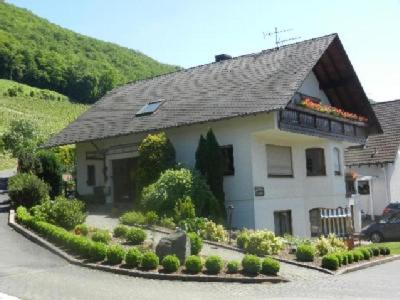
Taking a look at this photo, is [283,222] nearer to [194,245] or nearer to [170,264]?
[194,245]

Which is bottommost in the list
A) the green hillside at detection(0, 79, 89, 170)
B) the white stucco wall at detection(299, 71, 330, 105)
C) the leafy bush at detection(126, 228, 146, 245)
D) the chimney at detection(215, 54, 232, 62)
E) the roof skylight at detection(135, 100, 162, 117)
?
the leafy bush at detection(126, 228, 146, 245)

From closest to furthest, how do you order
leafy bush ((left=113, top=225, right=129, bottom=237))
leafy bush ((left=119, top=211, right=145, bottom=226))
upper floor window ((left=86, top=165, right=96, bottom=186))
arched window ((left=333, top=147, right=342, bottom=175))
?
1. leafy bush ((left=113, top=225, right=129, bottom=237))
2. leafy bush ((left=119, top=211, right=145, bottom=226))
3. arched window ((left=333, top=147, right=342, bottom=175))
4. upper floor window ((left=86, top=165, right=96, bottom=186))

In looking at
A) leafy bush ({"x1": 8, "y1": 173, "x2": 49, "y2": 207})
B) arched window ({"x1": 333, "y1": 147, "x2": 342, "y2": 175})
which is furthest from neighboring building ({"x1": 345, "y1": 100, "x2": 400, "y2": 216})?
leafy bush ({"x1": 8, "y1": 173, "x2": 49, "y2": 207})

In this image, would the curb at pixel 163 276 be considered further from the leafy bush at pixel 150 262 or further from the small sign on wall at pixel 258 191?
the small sign on wall at pixel 258 191

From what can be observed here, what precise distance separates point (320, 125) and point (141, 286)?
1394cm

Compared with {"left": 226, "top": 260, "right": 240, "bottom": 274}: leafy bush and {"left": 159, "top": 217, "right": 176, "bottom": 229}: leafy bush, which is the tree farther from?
{"left": 226, "top": 260, "right": 240, "bottom": 274}: leafy bush

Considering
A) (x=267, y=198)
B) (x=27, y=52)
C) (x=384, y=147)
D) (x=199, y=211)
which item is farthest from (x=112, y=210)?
(x=27, y=52)

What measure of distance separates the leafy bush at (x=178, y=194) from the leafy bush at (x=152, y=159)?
1491 mm

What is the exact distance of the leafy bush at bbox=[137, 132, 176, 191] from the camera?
22844mm

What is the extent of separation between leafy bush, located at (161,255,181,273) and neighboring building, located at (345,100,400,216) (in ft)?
72.8

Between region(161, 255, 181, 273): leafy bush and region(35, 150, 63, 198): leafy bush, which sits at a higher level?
region(35, 150, 63, 198): leafy bush

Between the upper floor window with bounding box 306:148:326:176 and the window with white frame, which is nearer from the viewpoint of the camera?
the window with white frame

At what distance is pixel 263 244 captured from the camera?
1631 centimetres

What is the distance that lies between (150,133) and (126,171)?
3.07m
